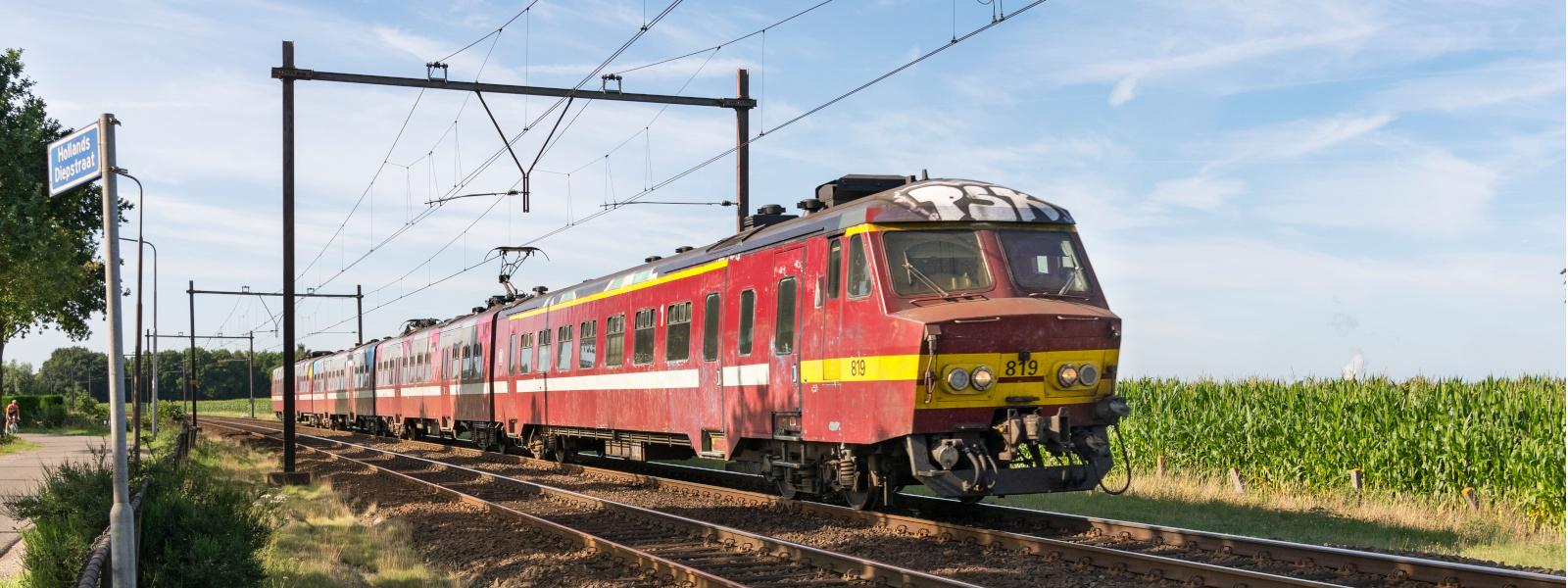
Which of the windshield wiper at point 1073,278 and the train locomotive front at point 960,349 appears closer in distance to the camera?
the train locomotive front at point 960,349

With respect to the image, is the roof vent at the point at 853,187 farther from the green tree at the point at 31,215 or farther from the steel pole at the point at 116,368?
the green tree at the point at 31,215

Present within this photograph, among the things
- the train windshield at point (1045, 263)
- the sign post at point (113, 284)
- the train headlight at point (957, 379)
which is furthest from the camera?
the train windshield at point (1045, 263)

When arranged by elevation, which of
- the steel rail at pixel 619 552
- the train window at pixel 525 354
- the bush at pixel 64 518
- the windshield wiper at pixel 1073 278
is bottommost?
the steel rail at pixel 619 552

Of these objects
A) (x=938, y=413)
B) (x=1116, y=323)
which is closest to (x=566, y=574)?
(x=938, y=413)

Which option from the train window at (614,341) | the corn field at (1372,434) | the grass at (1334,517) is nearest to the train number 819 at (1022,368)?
the grass at (1334,517)

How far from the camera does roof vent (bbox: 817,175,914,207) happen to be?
1466cm

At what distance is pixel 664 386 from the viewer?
55.9 ft

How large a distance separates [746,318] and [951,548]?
4137 mm

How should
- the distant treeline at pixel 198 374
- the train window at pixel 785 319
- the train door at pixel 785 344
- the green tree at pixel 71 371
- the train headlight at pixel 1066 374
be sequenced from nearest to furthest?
the train headlight at pixel 1066 374
the train door at pixel 785 344
the train window at pixel 785 319
the distant treeline at pixel 198 374
the green tree at pixel 71 371

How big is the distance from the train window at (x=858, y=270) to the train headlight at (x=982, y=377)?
1.34 meters

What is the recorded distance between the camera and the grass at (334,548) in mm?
11500

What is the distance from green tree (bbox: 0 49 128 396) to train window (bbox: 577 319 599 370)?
14859 millimetres

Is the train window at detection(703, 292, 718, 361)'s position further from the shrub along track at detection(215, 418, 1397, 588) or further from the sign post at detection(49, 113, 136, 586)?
the sign post at detection(49, 113, 136, 586)

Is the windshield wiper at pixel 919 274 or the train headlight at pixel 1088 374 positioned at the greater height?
the windshield wiper at pixel 919 274
